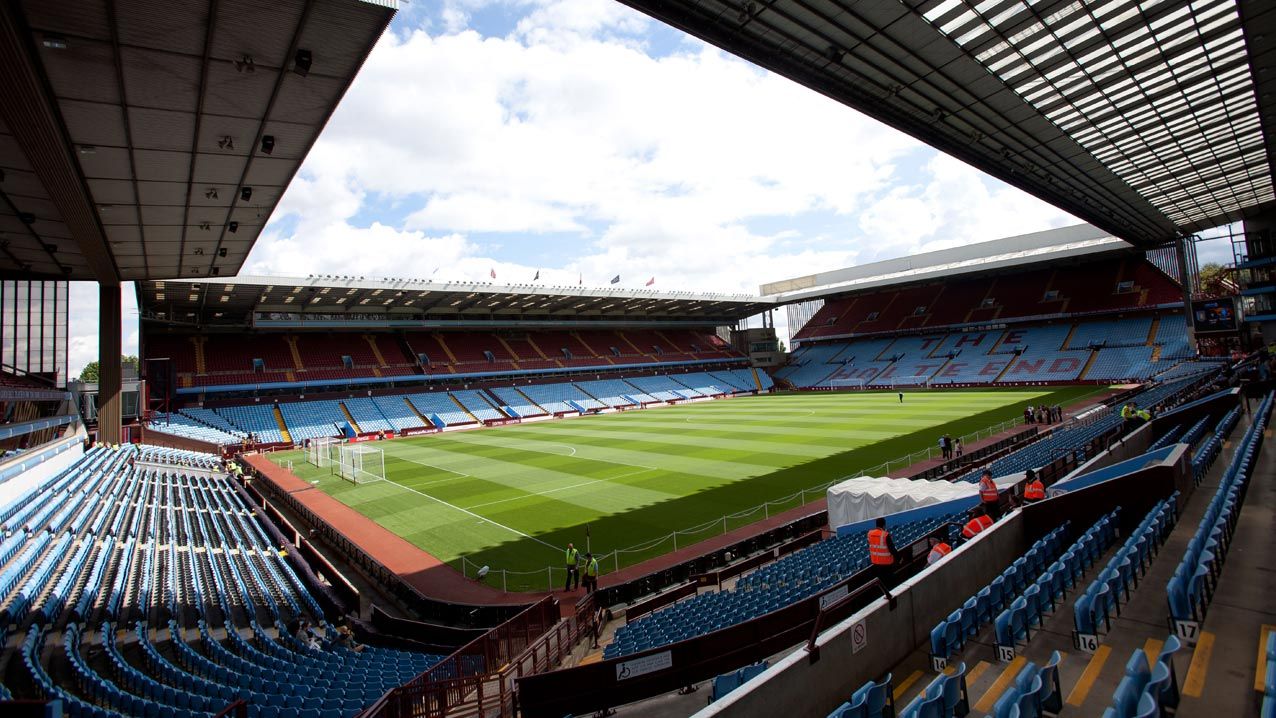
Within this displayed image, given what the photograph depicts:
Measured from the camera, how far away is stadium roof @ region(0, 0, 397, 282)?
8.12m

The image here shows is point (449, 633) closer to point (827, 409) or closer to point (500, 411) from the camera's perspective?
point (827, 409)

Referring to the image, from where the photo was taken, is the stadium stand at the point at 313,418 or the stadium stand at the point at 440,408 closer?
the stadium stand at the point at 313,418

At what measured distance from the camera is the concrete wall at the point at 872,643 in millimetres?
4855

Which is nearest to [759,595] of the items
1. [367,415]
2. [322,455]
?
[322,455]

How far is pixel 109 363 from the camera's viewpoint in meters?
28.3

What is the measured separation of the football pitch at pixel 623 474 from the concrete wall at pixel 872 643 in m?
8.68

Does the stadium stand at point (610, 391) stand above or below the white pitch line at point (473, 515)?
above

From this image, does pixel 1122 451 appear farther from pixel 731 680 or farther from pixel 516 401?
pixel 516 401

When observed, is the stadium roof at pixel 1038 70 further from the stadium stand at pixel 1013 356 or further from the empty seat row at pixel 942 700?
the stadium stand at pixel 1013 356

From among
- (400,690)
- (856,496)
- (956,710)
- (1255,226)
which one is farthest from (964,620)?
(1255,226)

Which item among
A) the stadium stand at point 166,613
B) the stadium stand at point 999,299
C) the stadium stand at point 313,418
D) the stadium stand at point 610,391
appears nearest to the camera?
the stadium stand at point 166,613

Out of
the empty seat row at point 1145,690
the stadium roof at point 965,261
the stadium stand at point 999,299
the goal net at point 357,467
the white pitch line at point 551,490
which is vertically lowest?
the white pitch line at point 551,490

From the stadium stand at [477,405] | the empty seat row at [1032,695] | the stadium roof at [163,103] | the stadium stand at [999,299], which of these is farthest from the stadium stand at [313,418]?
the stadium stand at [999,299]

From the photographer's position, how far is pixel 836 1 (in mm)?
13164
